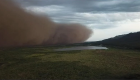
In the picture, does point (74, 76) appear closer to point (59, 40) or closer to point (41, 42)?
point (41, 42)

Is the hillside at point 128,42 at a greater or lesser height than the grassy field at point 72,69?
greater

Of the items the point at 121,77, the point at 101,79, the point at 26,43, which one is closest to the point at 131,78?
the point at 121,77

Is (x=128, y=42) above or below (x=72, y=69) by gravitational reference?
above

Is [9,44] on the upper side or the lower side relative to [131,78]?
upper

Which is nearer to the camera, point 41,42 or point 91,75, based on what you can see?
point 91,75

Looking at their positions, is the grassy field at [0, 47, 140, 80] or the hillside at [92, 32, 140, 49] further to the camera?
the hillside at [92, 32, 140, 49]

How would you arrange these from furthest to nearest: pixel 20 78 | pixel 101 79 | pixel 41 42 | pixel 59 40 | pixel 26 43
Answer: pixel 59 40 < pixel 41 42 < pixel 26 43 < pixel 20 78 < pixel 101 79

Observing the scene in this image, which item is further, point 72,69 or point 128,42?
point 128,42

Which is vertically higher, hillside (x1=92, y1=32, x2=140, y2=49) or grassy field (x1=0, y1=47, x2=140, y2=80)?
hillside (x1=92, y1=32, x2=140, y2=49)

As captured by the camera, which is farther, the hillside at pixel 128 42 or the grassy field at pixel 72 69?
the hillside at pixel 128 42

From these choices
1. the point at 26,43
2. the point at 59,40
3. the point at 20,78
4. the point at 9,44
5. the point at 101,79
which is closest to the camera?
the point at 101,79

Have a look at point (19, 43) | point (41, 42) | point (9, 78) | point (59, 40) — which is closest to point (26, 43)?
point (19, 43)
